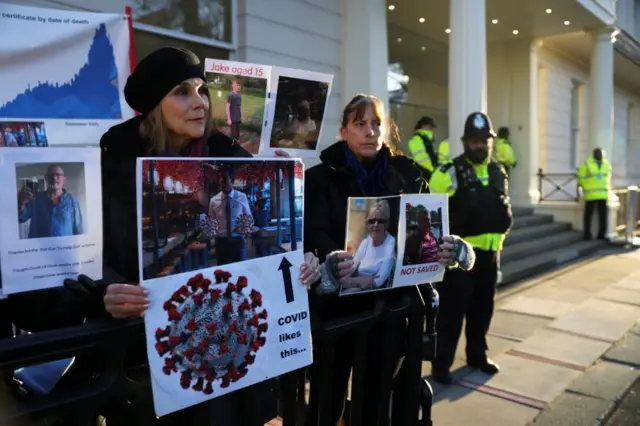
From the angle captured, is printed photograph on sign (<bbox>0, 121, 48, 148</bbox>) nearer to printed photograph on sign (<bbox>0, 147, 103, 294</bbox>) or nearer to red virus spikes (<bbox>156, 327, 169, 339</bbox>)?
printed photograph on sign (<bbox>0, 147, 103, 294</bbox>)

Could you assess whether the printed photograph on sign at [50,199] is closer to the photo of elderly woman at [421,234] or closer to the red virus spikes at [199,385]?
the red virus spikes at [199,385]

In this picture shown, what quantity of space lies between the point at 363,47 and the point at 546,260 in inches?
185

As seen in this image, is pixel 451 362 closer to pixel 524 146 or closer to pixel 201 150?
pixel 201 150

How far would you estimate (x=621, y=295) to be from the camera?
662 centimetres

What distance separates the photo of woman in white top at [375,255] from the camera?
1682 millimetres

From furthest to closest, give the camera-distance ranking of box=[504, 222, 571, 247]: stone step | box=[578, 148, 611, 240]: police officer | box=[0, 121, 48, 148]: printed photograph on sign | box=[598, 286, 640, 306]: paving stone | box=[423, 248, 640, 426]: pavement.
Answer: box=[578, 148, 611, 240]: police officer → box=[504, 222, 571, 247]: stone step → box=[598, 286, 640, 306]: paving stone → box=[423, 248, 640, 426]: pavement → box=[0, 121, 48, 148]: printed photograph on sign

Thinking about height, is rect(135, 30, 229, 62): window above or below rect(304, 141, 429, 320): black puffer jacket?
above

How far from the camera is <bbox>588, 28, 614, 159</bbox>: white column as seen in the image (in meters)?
12.0

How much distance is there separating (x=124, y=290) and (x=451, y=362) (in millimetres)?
3151

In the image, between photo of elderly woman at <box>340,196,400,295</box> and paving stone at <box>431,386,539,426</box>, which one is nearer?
photo of elderly woman at <box>340,196,400,295</box>

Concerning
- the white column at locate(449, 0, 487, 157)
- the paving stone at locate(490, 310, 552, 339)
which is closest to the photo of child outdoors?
the paving stone at locate(490, 310, 552, 339)

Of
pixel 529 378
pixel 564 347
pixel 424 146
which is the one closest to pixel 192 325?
pixel 529 378

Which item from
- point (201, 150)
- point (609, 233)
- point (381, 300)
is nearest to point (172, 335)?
point (201, 150)

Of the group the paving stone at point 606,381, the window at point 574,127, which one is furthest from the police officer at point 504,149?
the paving stone at point 606,381
